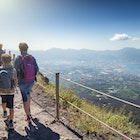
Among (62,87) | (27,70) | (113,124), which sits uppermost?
(27,70)

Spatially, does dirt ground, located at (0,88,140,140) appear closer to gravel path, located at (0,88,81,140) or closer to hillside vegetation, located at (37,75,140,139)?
gravel path, located at (0,88,81,140)

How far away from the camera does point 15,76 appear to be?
19.6 feet

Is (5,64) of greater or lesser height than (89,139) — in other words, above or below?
above

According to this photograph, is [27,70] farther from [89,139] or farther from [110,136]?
[110,136]

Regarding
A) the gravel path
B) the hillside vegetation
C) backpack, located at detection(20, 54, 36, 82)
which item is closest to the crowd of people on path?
backpack, located at detection(20, 54, 36, 82)

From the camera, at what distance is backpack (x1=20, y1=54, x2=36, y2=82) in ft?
20.5

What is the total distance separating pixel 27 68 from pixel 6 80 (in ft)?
2.20

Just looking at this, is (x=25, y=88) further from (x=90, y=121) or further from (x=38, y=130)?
(x=90, y=121)

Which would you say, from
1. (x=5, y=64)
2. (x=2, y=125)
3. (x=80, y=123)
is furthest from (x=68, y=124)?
(x=5, y=64)

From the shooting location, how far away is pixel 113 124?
7.79 metres

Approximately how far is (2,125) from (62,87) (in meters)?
4.61

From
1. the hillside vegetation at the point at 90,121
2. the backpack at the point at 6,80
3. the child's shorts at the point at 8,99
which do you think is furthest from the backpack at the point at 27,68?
the hillside vegetation at the point at 90,121

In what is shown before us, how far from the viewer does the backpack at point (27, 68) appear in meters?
6.24

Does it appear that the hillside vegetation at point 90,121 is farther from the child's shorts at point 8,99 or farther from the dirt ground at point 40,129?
the child's shorts at point 8,99
